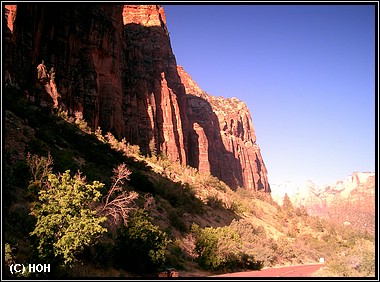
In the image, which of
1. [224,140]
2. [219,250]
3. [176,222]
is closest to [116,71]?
[176,222]

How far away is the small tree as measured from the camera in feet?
45.0

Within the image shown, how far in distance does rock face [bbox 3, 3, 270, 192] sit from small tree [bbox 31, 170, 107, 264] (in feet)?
80.3

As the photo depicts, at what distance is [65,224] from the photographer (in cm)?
1421

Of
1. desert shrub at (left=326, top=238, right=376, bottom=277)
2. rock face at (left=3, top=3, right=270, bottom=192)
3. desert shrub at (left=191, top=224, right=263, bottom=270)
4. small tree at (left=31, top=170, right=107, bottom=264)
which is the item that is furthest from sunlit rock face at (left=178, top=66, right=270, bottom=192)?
small tree at (left=31, top=170, right=107, bottom=264)

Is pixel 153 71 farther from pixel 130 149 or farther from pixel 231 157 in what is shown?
pixel 231 157

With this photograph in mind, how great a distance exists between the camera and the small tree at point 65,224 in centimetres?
1370

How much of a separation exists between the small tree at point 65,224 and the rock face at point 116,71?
24.5 m

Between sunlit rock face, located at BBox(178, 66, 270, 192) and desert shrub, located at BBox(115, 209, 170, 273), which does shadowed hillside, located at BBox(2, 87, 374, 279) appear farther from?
sunlit rock face, located at BBox(178, 66, 270, 192)

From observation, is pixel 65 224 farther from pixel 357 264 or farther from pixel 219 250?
pixel 357 264

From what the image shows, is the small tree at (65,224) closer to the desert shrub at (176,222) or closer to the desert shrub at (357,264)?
the desert shrub at (357,264)

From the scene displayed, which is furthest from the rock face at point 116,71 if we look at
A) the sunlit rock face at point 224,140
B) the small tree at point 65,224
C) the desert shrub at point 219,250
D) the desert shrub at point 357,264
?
the desert shrub at point 357,264

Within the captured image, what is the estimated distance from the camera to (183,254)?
25.4 m

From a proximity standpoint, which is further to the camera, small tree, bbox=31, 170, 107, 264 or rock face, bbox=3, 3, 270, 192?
rock face, bbox=3, 3, 270, 192

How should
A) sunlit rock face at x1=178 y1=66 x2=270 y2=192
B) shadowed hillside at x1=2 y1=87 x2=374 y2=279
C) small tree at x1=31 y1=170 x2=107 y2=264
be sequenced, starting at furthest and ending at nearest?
sunlit rock face at x1=178 y1=66 x2=270 y2=192, shadowed hillside at x1=2 y1=87 x2=374 y2=279, small tree at x1=31 y1=170 x2=107 y2=264
